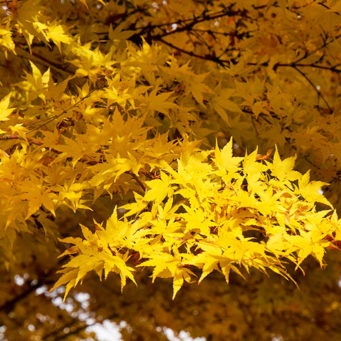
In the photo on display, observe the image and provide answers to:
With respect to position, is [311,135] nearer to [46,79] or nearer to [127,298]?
[46,79]

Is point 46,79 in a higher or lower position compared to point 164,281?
higher

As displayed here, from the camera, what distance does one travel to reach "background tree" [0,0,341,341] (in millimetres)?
1525

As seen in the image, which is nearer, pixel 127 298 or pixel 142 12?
pixel 142 12

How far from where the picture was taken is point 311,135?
7.71 ft

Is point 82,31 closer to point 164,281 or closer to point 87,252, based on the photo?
Result: point 87,252

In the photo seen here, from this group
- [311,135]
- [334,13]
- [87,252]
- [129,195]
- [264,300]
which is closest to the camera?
[87,252]

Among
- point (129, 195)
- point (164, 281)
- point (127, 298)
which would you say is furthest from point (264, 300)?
point (129, 195)

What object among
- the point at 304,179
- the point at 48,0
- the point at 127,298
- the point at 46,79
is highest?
the point at 48,0

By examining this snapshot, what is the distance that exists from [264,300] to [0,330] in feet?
11.3

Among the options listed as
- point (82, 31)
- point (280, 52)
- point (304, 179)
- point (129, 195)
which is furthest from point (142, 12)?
point (304, 179)

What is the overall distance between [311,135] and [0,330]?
4.93 metres

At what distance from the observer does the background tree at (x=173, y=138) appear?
1.53 metres

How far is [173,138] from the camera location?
97.3 inches

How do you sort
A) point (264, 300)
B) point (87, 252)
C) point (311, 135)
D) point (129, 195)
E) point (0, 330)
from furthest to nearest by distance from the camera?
point (0, 330), point (264, 300), point (311, 135), point (129, 195), point (87, 252)
